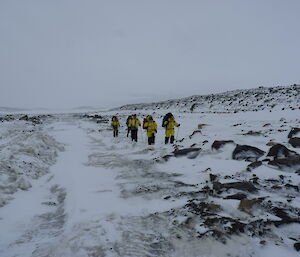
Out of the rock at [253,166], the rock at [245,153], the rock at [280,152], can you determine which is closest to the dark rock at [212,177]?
the rock at [253,166]

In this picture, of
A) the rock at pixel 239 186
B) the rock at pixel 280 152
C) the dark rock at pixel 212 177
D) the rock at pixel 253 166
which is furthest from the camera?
the rock at pixel 280 152

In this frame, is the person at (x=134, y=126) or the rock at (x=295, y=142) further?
the person at (x=134, y=126)

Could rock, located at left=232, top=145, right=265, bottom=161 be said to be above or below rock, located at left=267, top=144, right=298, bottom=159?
below

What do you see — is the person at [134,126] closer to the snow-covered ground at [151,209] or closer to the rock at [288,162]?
the snow-covered ground at [151,209]

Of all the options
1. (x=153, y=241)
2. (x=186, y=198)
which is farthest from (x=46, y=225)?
(x=186, y=198)

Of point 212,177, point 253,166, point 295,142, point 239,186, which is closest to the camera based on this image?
point 239,186

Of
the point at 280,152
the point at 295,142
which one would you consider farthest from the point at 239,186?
the point at 295,142

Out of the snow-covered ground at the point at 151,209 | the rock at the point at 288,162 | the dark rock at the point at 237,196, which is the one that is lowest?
the snow-covered ground at the point at 151,209

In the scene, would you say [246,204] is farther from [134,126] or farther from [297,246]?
[134,126]

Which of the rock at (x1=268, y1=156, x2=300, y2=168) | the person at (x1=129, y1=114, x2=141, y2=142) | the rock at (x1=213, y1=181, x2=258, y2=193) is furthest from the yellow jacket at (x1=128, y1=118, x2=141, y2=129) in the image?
the rock at (x1=213, y1=181, x2=258, y2=193)

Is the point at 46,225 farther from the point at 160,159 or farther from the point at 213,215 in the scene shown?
the point at 160,159

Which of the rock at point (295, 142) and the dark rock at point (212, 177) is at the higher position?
the rock at point (295, 142)

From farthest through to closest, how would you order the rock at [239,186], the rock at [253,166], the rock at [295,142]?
the rock at [295,142] < the rock at [253,166] < the rock at [239,186]

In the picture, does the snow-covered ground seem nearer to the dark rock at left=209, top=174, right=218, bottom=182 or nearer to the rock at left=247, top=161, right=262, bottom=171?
the dark rock at left=209, top=174, right=218, bottom=182
